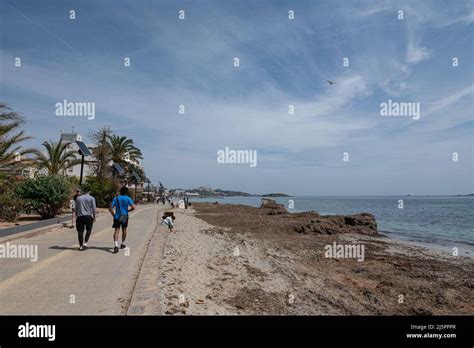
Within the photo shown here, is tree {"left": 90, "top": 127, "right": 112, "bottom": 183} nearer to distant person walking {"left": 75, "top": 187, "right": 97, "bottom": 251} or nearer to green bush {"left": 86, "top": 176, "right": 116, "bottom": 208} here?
green bush {"left": 86, "top": 176, "right": 116, "bottom": 208}

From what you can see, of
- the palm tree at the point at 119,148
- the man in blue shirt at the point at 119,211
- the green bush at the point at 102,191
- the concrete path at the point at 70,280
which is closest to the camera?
the concrete path at the point at 70,280

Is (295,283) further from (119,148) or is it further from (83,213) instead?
(119,148)

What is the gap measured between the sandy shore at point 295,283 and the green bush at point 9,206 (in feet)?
27.0

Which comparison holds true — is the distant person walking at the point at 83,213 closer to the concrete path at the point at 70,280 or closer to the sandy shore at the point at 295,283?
the concrete path at the point at 70,280

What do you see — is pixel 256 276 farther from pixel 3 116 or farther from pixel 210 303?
pixel 3 116

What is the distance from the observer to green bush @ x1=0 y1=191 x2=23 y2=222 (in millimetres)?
14422

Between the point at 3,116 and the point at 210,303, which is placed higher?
the point at 3,116

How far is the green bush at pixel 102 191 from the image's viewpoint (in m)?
29.3

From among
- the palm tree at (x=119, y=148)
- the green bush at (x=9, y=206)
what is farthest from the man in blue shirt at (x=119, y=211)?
the palm tree at (x=119, y=148)

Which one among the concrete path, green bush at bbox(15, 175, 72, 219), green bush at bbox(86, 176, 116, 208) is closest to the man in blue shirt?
the concrete path

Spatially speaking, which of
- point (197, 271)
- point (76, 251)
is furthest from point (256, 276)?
point (76, 251)

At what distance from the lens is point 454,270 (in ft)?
37.1
